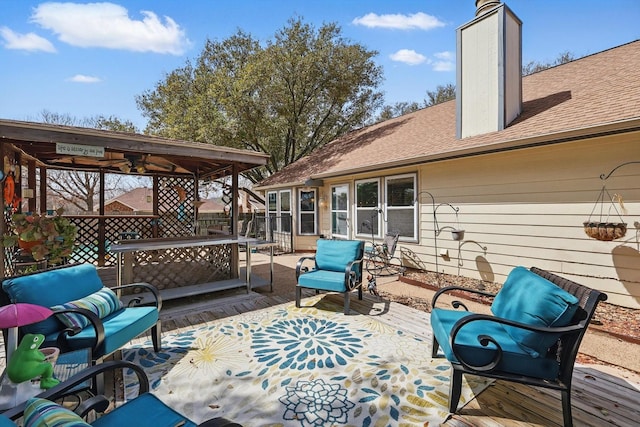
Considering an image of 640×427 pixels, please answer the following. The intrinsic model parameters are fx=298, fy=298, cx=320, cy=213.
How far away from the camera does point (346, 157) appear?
31.6ft

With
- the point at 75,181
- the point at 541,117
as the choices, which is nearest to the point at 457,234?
the point at 541,117

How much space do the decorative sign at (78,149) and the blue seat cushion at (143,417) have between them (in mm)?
3475

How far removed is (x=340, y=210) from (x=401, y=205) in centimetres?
234

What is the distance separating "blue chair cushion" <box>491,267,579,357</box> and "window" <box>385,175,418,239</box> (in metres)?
4.40

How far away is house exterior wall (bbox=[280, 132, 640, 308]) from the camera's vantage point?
166 inches

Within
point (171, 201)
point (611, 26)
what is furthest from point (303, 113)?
point (611, 26)

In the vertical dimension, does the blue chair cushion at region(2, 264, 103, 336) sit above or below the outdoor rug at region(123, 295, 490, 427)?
above

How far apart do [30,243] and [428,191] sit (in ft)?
23.2

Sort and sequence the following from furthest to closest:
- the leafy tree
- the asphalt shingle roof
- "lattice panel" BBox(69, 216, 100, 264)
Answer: the leafy tree → "lattice panel" BBox(69, 216, 100, 264) → the asphalt shingle roof

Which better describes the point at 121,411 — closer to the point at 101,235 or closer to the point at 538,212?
the point at 538,212

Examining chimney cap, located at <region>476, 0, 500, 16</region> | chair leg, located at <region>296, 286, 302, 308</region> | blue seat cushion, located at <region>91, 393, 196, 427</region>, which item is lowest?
chair leg, located at <region>296, 286, 302, 308</region>

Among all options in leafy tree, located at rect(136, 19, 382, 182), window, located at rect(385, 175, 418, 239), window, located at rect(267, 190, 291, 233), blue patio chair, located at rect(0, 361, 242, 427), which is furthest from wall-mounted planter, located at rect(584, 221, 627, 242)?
leafy tree, located at rect(136, 19, 382, 182)

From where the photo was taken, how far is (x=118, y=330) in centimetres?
256

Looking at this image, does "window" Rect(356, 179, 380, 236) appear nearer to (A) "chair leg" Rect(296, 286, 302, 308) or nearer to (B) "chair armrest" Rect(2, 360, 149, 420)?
(A) "chair leg" Rect(296, 286, 302, 308)
